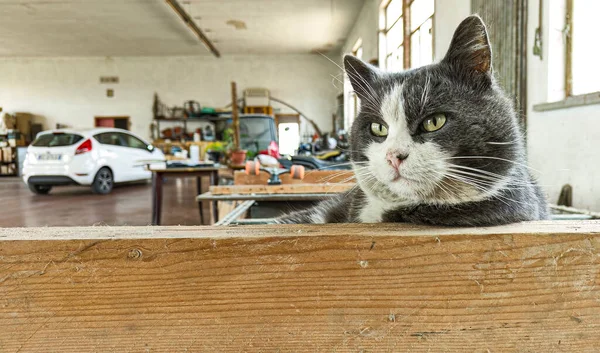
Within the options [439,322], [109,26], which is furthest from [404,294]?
[109,26]

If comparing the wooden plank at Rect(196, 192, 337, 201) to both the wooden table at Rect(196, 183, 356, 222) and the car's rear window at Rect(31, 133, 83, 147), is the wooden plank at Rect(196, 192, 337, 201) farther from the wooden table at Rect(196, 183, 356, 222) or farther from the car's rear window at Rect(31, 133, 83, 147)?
the car's rear window at Rect(31, 133, 83, 147)

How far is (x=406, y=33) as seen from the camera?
18.4 ft

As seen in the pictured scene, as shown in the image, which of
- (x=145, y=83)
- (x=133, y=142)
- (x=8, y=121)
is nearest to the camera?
(x=133, y=142)

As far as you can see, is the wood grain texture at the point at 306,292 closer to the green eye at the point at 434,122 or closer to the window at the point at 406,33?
the green eye at the point at 434,122

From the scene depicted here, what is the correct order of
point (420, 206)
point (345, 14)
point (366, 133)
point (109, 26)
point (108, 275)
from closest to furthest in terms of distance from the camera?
point (108, 275)
point (420, 206)
point (366, 133)
point (345, 14)
point (109, 26)

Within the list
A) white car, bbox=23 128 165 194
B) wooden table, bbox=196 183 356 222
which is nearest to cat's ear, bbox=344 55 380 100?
wooden table, bbox=196 183 356 222

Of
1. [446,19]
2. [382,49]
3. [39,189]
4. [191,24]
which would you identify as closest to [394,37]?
[382,49]

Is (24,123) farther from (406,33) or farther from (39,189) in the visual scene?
(406,33)

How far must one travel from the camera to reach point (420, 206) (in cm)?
74

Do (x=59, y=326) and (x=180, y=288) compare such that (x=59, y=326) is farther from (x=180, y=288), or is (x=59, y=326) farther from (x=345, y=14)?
(x=345, y=14)

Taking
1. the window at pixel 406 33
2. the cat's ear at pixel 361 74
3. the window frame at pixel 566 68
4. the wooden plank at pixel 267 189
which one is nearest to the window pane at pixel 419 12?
the window at pixel 406 33

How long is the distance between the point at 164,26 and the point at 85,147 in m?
3.94

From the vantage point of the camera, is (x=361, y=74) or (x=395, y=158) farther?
(x=361, y=74)

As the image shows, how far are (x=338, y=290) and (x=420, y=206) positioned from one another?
288 millimetres
